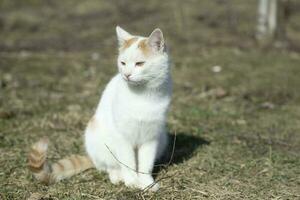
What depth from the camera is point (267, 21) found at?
10750 mm

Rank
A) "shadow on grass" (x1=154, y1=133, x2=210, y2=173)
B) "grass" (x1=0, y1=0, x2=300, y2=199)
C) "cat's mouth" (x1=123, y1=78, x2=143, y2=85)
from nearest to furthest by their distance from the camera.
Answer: "cat's mouth" (x1=123, y1=78, x2=143, y2=85)
"grass" (x1=0, y1=0, x2=300, y2=199)
"shadow on grass" (x1=154, y1=133, x2=210, y2=173)

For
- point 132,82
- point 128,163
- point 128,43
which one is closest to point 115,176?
point 128,163

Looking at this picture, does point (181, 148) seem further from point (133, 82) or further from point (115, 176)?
point (133, 82)

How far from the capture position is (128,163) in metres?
4.35

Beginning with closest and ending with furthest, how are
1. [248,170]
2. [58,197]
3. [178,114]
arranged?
[58,197]
[248,170]
[178,114]

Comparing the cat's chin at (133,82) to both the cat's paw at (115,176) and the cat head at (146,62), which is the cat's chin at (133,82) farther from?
the cat's paw at (115,176)

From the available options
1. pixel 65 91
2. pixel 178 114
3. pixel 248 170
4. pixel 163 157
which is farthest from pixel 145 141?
pixel 65 91

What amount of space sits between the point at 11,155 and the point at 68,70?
404cm

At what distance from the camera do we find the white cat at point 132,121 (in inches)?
163

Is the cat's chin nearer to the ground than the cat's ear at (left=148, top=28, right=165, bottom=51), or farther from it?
nearer to the ground

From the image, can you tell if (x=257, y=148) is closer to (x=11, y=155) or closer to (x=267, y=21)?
(x=11, y=155)

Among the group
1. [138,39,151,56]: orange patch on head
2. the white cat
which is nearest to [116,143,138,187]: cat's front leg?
the white cat

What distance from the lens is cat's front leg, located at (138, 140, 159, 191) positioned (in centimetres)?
435

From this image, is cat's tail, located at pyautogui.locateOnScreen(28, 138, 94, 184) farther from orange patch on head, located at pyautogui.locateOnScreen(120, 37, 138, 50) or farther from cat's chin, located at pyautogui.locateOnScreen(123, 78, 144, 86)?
orange patch on head, located at pyautogui.locateOnScreen(120, 37, 138, 50)
